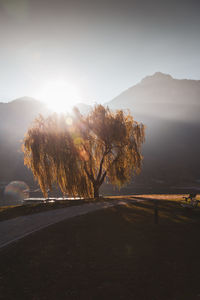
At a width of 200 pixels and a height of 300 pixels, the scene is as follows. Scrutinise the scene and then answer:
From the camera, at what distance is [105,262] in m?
6.38

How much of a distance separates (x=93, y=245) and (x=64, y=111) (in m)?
13.7

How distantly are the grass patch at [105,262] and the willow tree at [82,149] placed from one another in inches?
292

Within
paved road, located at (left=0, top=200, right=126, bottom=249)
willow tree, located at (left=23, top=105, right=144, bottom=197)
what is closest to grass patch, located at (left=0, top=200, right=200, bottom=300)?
paved road, located at (left=0, top=200, right=126, bottom=249)

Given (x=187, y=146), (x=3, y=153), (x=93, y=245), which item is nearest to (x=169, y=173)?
(x=187, y=146)

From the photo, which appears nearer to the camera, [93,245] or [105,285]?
[105,285]

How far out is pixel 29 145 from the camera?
56.8 feet

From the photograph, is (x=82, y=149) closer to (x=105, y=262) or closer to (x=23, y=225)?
(x=23, y=225)

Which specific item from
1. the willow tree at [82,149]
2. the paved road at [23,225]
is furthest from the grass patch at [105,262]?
the willow tree at [82,149]

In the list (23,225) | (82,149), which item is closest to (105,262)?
(23,225)

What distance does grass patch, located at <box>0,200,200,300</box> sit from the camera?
16.4 ft

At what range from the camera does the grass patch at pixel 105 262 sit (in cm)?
499

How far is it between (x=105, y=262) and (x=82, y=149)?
12.5 metres

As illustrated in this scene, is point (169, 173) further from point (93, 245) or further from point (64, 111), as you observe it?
point (93, 245)

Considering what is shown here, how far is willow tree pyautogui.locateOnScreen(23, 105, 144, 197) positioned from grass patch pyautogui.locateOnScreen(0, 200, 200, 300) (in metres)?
7.43
